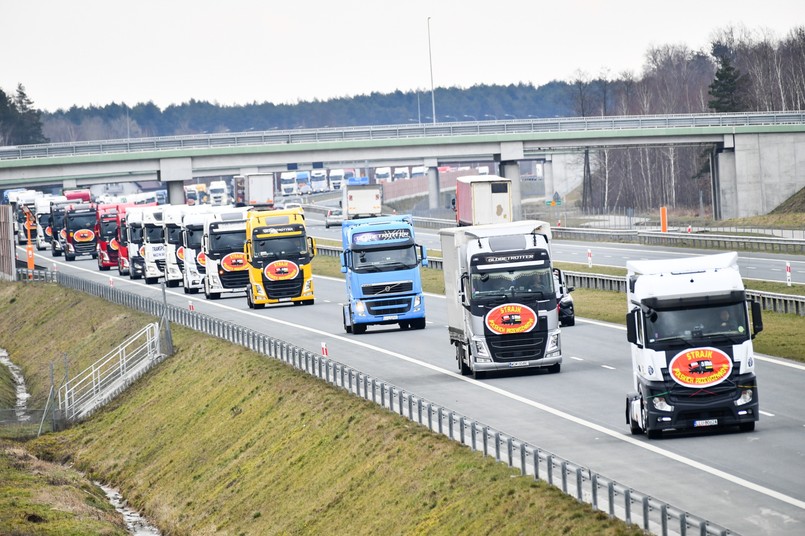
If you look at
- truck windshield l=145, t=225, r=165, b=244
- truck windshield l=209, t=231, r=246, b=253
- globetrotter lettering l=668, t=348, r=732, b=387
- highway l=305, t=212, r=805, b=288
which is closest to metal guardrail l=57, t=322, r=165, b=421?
truck windshield l=209, t=231, r=246, b=253

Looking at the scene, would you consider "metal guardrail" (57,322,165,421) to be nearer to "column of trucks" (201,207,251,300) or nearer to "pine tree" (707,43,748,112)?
"column of trucks" (201,207,251,300)

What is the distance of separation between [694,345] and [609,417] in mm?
4400

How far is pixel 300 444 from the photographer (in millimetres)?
34625

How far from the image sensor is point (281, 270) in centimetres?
5722

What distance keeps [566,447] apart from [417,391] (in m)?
8.44

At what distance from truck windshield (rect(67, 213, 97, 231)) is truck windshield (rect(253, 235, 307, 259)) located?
47523 mm

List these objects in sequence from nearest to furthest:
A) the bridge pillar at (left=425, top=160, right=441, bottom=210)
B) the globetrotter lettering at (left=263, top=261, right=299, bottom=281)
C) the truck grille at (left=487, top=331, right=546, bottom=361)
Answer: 1. the truck grille at (left=487, top=331, right=546, bottom=361)
2. the globetrotter lettering at (left=263, top=261, right=299, bottom=281)
3. the bridge pillar at (left=425, top=160, right=441, bottom=210)

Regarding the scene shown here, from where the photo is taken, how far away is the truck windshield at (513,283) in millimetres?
33906

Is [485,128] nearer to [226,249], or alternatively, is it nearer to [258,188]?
[258,188]

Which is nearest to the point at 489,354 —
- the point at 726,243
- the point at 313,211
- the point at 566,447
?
the point at 566,447

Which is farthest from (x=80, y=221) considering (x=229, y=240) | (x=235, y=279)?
(x=229, y=240)

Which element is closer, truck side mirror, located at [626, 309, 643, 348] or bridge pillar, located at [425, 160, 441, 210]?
truck side mirror, located at [626, 309, 643, 348]

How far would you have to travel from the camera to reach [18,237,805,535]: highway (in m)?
21.1

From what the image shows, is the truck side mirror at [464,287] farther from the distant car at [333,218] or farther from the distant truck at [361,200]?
the distant car at [333,218]
